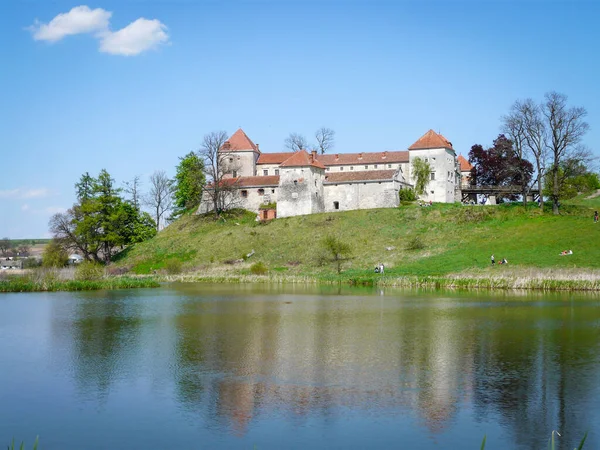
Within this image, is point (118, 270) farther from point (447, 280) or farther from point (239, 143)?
point (447, 280)

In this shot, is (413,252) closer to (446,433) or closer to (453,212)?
(453,212)

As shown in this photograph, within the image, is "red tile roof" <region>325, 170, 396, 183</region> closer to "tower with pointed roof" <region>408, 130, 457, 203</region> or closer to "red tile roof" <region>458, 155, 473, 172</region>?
"tower with pointed roof" <region>408, 130, 457, 203</region>

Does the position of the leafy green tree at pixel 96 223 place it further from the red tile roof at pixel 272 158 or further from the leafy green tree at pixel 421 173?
the leafy green tree at pixel 421 173

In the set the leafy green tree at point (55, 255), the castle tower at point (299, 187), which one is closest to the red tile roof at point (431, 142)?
the castle tower at point (299, 187)

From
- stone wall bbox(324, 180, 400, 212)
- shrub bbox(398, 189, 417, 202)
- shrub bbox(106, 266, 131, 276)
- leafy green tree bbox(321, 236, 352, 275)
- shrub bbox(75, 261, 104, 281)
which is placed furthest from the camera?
shrub bbox(398, 189, 417, 202)

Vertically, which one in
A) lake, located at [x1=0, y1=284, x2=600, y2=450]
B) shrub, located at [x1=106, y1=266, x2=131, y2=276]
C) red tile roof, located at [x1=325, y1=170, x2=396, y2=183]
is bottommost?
lake, located at [x1=0, y1=284, x2=600, y2=450]

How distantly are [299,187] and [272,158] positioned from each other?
11.7 metres

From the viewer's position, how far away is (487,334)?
23750 mm

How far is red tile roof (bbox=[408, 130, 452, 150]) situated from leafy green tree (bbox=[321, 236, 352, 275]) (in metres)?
21.2

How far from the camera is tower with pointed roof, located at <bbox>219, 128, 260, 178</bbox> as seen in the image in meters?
79.4

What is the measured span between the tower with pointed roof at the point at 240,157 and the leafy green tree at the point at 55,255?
21614mm

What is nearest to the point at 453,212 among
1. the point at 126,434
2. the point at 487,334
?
the point at 487,334

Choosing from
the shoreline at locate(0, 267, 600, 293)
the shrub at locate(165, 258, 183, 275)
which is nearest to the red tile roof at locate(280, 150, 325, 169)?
the shrub at locate(165, 258, 183, 275)

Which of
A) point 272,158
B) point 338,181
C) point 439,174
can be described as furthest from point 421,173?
point 272,158
